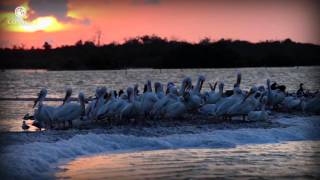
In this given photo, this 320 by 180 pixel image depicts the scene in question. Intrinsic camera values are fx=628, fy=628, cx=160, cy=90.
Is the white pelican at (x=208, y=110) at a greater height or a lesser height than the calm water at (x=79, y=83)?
greater

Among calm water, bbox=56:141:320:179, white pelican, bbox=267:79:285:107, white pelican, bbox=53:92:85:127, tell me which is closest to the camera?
calm water, bbox=56:141:320:179

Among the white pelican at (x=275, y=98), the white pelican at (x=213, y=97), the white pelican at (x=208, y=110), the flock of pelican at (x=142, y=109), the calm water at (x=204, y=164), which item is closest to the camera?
the calm water at (x=204, y=164)

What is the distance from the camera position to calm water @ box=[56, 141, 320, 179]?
31.1ft

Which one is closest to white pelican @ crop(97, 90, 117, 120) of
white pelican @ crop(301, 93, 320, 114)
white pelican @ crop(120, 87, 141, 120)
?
white pelican @ crop(120, 87, 141, 120)

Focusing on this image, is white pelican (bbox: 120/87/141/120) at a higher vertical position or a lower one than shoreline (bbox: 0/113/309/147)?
higher

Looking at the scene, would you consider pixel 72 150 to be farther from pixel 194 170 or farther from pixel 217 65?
pixel 217 65

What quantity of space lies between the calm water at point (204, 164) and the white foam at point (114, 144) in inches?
15.6

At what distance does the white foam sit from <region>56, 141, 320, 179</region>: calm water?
396mm

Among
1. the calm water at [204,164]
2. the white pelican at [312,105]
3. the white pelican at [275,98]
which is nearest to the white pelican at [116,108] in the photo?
the calm water at [204,164]

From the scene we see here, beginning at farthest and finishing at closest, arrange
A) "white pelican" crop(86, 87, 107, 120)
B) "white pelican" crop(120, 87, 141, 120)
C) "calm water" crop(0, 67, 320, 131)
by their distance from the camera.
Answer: "calm water" crop(0, 67, 320, 131)
"white pelican" crop(86, 87, 107, 120)
"white pelican" crop(120, 87, 141, 120)

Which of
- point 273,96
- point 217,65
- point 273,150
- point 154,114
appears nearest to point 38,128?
point 154,114

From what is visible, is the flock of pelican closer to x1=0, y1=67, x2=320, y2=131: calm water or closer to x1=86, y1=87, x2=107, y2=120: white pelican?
x1=86, y1=87, x2=107, y2=120: white pelican

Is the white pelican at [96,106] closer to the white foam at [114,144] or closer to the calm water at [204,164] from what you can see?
the white foam at [114,144]

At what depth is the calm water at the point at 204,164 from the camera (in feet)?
31.1
